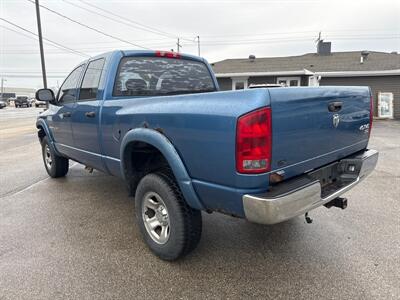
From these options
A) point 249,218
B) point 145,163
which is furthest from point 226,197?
point 145,163

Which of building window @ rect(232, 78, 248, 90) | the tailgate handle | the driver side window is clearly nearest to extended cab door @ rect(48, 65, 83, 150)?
the driver side window

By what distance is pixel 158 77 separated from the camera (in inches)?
159

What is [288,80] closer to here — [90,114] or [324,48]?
[324,48]

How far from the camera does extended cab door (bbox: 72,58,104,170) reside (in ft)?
12.7

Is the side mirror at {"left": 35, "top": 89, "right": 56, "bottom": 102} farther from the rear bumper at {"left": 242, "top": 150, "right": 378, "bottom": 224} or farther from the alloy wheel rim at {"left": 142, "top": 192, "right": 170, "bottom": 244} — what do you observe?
the rear bumper at {"left": 242, "top": 150, "right": 378, "bottom": 224}

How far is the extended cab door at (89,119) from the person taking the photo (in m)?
3.88

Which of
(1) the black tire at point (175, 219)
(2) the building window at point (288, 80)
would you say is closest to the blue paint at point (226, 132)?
(1) the black tire at point (175, 219)

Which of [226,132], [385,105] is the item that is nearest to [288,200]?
[226,132]

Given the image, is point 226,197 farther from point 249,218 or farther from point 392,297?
point 392,297

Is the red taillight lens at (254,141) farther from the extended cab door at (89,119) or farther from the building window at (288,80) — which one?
the building window at (288,80)

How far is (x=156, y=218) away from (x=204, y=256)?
599mm

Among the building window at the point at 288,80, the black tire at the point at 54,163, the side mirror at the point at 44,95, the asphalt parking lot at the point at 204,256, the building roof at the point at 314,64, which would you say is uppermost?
the building roof at the point at 314,64

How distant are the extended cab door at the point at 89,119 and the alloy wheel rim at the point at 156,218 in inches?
42.1

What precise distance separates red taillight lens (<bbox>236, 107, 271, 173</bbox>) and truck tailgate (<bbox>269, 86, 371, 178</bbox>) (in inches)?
2.6
